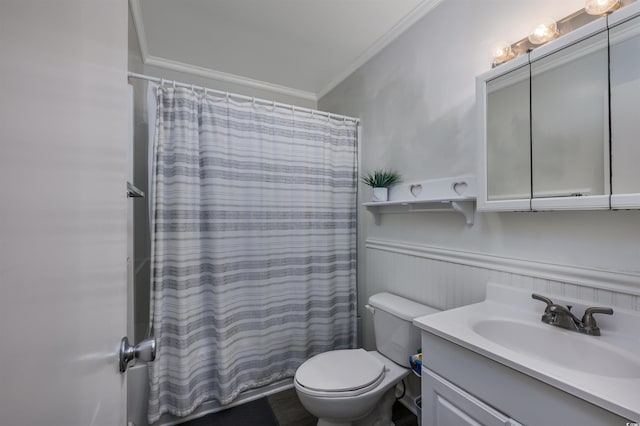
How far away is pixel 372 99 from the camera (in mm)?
2158

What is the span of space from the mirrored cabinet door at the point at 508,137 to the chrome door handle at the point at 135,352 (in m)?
1.38

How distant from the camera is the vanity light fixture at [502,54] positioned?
1253 millimetres

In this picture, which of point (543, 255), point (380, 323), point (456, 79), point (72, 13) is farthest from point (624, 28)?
point (380, 323)

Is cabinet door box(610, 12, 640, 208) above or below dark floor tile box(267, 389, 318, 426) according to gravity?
above

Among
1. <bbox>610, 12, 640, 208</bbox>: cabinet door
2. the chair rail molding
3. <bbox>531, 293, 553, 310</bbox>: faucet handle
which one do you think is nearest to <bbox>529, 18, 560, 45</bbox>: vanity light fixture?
<bbox>610, 12, 640, 208</bbox>: cabinet door

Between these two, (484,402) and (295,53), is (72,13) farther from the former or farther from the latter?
(295,53)

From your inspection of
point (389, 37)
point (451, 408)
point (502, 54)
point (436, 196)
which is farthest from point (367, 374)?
point (389, 37)

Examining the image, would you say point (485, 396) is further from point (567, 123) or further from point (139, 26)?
point (139, 26)

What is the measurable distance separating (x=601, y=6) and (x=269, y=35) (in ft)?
5.86

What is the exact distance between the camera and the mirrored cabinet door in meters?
1.17

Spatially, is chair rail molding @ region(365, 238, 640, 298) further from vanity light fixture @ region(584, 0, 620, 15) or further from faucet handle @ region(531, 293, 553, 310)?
vanity light fixture @ region(584, 0, 620, 15)

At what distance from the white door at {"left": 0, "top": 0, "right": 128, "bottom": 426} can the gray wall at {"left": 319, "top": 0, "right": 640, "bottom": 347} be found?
4.70 feet

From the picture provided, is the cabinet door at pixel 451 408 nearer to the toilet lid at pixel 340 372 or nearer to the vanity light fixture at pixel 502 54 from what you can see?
the toilet lid at pixel 340 372

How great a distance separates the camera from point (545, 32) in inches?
44.1
